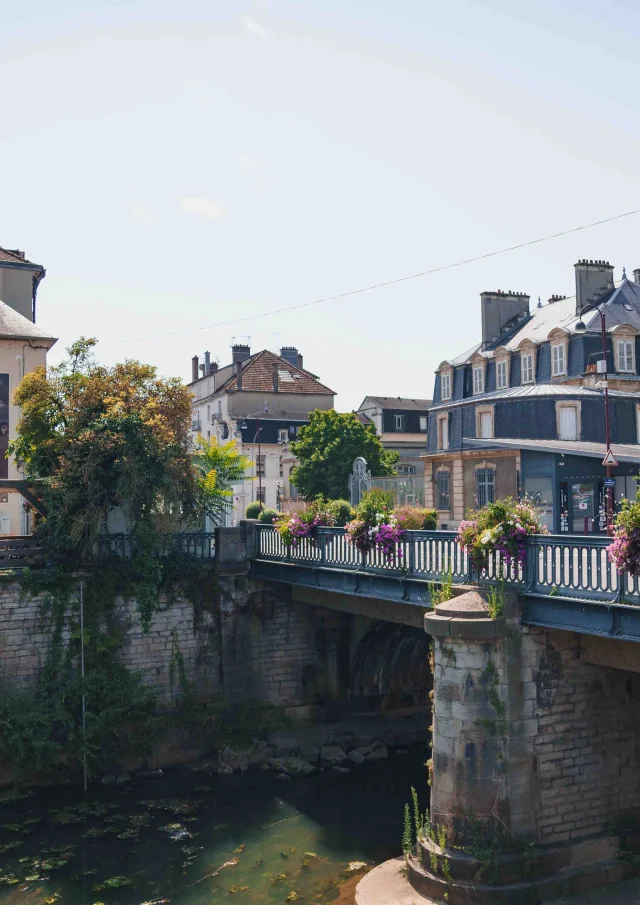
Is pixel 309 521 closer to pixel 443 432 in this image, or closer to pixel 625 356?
pixel 625 356

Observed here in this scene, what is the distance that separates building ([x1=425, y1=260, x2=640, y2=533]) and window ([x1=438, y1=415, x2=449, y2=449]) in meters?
0.06

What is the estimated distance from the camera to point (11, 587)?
2144cm

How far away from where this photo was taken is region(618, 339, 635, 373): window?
37472mm

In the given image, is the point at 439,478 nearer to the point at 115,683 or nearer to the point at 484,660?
the point at 115,683

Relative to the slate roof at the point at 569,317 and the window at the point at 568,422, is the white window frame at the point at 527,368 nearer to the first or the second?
the slate roof at the point at 569,317

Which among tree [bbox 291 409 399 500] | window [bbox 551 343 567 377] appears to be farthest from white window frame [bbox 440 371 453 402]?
window [bbox 551 343 567 377]

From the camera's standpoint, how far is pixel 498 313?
44406 mm

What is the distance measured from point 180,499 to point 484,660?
1145cm

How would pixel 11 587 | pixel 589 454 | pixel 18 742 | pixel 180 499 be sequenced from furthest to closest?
pixel 589 454 < pixel 180 499 < pixel 11 587 < pixel 18 742

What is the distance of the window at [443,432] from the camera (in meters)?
43.5

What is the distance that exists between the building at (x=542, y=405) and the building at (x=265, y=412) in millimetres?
19163

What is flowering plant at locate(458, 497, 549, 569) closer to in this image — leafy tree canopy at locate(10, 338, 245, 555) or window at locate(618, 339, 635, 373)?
leafy tree canopy at locate(10, 338, 245, 555)

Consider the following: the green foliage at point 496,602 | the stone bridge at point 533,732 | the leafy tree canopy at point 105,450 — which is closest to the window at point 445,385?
the leafy tree canopy at point 105,450

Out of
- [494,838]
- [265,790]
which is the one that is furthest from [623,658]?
[265,790]
